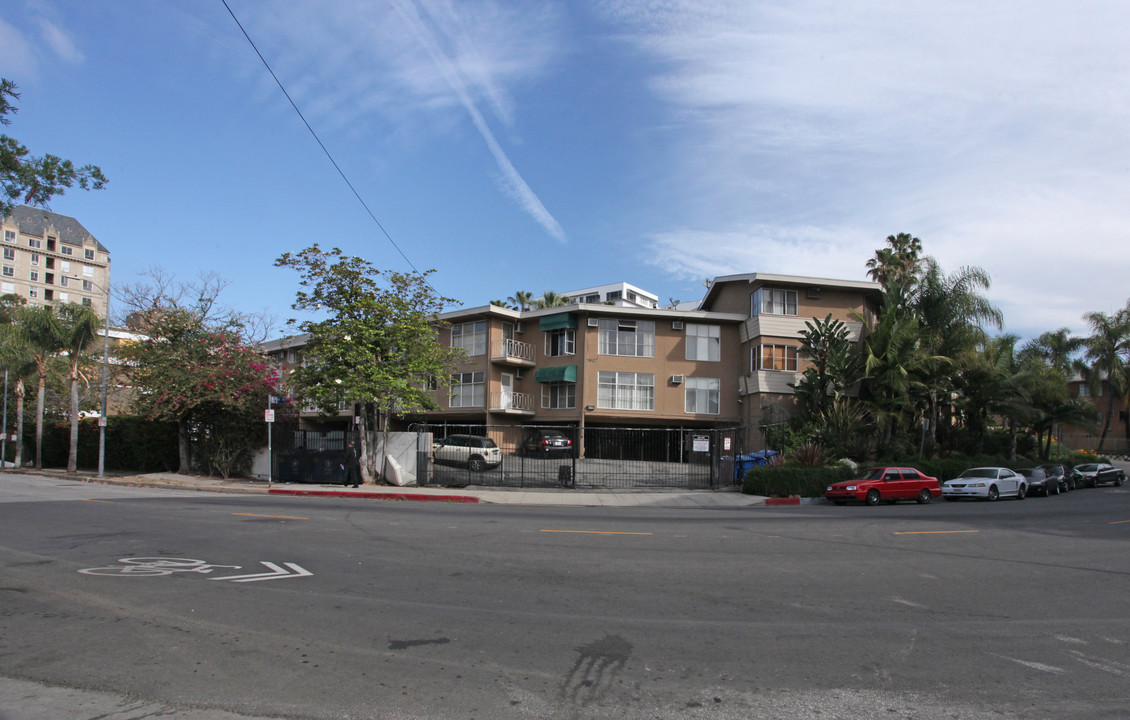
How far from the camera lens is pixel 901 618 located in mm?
7168

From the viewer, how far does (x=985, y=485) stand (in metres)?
26.3

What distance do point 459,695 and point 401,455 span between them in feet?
69.8

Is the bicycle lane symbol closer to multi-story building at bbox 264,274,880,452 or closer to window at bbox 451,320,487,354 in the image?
multi-story building at bbox 264,274,880,452

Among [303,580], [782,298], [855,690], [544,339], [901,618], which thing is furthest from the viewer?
[544,339]

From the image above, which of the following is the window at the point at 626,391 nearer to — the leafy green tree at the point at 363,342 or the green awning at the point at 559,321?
the green awning at the point at 559,321

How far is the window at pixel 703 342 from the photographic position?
1511 inches

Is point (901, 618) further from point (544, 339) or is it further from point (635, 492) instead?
point (544, 339)

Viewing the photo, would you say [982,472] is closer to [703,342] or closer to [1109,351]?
[703,342]

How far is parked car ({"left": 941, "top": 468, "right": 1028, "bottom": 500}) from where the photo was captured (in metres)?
26.2

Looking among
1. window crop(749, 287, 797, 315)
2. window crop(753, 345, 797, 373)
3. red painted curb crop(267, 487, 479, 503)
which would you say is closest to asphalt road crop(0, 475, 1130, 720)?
red painted curb crop(267, 487, 479, 503)

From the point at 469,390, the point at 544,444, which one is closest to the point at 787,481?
the point at 544,444

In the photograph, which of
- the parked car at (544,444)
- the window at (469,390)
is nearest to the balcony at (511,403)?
the window at (469,390)

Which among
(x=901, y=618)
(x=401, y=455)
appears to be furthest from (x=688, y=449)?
(x=901, y=618)

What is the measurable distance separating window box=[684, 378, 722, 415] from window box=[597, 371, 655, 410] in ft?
6.48
